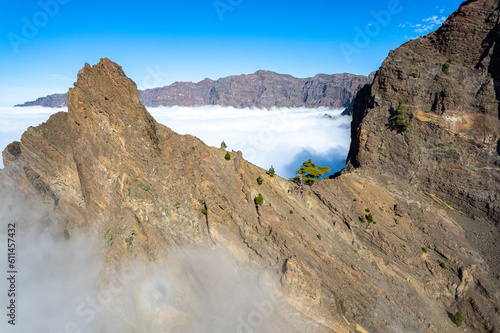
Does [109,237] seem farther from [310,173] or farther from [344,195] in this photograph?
Result: [344,195]

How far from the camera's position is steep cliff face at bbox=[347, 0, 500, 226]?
178ft

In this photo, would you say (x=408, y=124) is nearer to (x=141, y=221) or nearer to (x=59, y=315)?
(x=141, y=221)

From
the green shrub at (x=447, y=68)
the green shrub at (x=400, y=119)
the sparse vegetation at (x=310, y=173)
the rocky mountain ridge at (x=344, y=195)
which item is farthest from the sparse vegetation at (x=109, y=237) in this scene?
the green shrub at (x=447, y=68)

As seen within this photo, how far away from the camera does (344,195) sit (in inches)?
2063

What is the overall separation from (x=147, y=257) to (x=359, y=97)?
6708cm

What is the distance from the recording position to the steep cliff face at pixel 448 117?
54156mm

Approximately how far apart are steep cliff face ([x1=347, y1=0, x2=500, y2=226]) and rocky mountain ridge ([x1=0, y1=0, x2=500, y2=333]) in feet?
0.85

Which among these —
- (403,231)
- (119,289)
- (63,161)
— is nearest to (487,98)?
(403,231)

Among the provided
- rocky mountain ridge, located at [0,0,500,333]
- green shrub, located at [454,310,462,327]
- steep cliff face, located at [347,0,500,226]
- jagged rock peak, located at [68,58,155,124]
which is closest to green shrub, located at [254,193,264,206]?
rocky mountain ridge, located at [0,0,500,333]

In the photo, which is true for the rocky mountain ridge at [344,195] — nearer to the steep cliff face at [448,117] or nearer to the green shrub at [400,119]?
the steep cliff face at [448,117]

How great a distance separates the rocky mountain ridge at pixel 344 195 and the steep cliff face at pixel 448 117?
0.26 metres

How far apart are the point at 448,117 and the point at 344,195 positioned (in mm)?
30926

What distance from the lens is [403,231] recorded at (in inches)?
2000

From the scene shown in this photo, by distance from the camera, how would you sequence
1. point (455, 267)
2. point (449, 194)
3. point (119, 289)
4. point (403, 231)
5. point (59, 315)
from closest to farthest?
point (119, 289) → point (59, 315) → point (455, 267) → point (403, 231) → point (449, 194)
